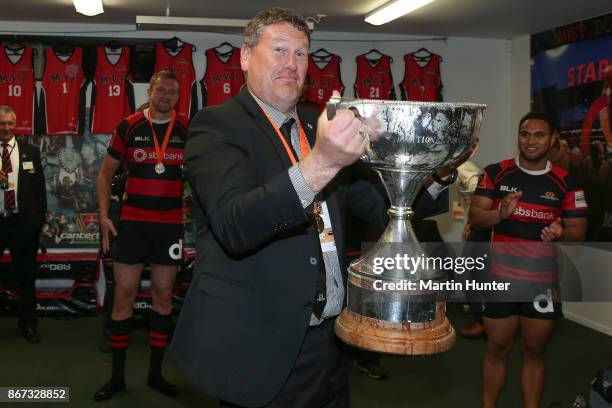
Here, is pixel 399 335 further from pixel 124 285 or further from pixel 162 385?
pixel 162 385

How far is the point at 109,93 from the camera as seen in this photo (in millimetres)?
6055

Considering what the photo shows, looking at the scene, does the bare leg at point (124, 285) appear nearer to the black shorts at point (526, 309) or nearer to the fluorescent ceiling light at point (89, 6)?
the black shorts at point (526, 309)

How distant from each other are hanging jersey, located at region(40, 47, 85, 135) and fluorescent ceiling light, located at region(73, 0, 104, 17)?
1019 mm

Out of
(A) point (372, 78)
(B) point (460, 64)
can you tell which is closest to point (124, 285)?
(A) point (372, 78)

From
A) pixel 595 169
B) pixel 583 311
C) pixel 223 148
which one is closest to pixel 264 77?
pixel 223 148

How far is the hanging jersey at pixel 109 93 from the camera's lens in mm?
6031

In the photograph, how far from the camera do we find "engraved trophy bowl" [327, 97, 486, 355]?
42.2 inches

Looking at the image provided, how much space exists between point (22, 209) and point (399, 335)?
14.5 feet

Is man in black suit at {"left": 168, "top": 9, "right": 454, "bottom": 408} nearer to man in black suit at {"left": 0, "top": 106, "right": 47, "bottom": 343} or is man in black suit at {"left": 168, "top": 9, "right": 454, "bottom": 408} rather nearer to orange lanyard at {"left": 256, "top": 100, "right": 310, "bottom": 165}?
orange lanyard at {"left": 256, "top": 100, "right": 310, "bottom": 165}

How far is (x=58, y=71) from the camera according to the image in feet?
19.7

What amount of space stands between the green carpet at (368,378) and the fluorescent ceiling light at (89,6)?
2.70 meters

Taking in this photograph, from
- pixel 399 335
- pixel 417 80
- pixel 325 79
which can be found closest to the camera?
pixel 399 335

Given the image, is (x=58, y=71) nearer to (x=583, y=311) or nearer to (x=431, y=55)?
(x=431, y=55)

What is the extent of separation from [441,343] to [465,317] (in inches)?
188
